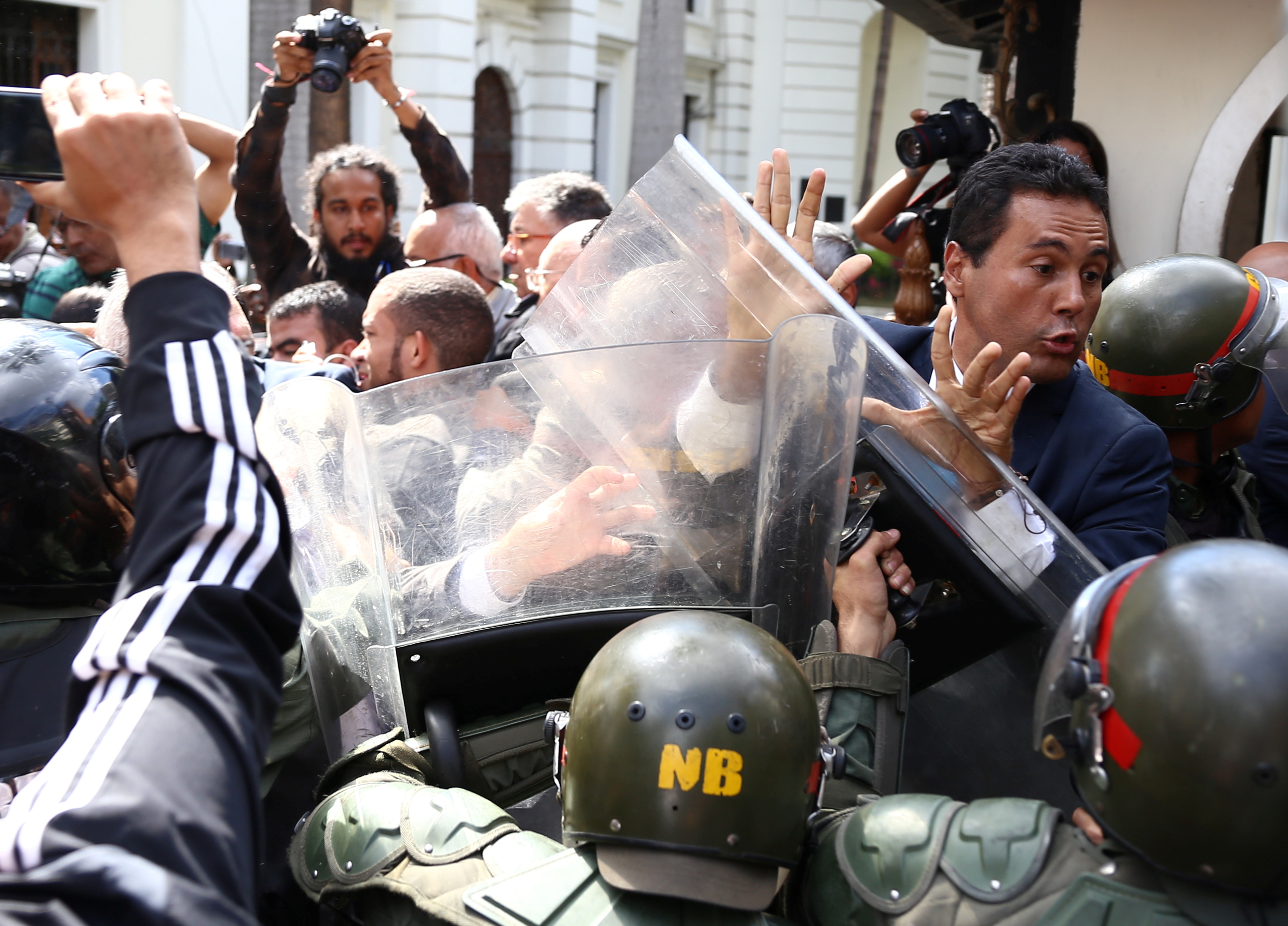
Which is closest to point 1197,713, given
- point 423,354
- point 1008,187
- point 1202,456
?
point 1008,187

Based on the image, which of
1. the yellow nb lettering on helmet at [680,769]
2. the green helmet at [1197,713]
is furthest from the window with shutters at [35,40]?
the green helmet at [1197,713]

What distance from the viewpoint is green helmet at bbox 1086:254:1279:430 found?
2.82 metres

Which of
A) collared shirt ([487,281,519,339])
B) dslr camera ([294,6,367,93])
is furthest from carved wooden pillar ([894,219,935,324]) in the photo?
dslr camera ([294,6,367,93])

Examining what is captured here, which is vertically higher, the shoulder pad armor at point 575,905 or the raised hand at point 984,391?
the raised hand at point 984,391

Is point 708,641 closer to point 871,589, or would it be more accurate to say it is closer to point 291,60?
point 871,589

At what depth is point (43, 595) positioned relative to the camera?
6.79 feet

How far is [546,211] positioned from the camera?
185 inches

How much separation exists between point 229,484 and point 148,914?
422 millimetres

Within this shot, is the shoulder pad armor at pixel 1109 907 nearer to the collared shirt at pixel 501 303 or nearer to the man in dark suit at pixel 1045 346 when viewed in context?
the man in dark suit at pixel 1045 346

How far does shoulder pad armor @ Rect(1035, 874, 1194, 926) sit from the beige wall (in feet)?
14.8

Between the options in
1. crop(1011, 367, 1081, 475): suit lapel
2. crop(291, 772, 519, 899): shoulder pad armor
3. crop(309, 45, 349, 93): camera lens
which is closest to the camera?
crop(291, 772, 519, 899): shoulder pad armor

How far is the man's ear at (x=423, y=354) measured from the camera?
11.0 feet

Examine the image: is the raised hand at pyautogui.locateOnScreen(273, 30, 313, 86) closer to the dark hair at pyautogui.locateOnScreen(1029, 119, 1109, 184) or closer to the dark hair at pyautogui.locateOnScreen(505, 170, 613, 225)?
the dark hair at pyautogui.locateOnScreen(505, 170, 613, 225)

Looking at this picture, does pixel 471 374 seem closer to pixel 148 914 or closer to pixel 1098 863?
pixel 148 914
